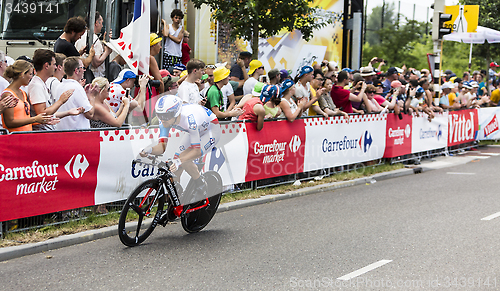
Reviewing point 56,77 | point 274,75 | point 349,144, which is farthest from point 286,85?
point 56,77

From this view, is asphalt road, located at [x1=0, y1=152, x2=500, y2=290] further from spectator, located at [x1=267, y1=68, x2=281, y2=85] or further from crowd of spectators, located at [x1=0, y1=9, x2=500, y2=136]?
spectator, located at [x1=267, y1=68, x2=281, y2=85]

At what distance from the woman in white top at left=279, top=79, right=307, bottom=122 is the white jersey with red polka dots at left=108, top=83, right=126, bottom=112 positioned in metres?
Result: 3.09

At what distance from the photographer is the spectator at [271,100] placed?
964 centimetres

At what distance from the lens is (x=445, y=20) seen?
53.7 feet

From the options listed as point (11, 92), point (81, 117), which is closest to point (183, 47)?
point (81, 117)

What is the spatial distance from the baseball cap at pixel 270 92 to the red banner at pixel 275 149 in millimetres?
477

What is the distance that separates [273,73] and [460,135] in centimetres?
935

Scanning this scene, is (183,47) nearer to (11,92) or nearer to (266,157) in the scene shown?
(266,157)

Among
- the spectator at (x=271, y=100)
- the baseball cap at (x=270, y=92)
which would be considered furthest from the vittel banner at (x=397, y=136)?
the baseball cap at (x=270, y=92)

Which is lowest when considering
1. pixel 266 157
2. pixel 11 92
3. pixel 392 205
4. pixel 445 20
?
pixel 392 205

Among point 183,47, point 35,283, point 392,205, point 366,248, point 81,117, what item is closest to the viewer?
point 35,283

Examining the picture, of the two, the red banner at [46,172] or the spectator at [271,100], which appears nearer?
the red banner at [46,172]

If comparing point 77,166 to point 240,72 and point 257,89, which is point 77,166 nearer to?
point 257,89

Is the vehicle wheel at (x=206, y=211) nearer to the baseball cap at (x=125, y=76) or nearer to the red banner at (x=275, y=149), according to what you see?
the baseball cap at (x=125, y=76)
